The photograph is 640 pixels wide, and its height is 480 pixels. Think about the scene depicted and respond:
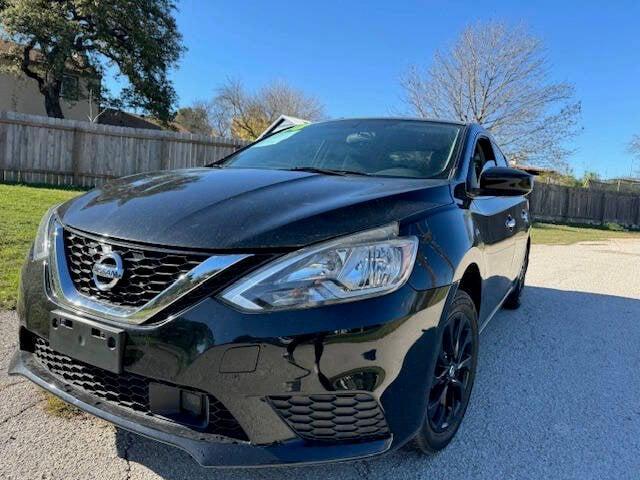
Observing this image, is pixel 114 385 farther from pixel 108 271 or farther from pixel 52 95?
pixel 52 95

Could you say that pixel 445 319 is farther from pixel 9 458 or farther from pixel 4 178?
pixel 4 178

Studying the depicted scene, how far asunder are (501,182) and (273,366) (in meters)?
1.75

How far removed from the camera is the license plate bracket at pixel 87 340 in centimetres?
176

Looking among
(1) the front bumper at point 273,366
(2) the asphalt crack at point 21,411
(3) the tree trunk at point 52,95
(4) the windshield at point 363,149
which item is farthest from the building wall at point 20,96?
(1) the front bumper at point 273,366

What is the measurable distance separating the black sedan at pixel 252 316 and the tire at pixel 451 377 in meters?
0.02

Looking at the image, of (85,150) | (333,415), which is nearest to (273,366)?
(333,415)

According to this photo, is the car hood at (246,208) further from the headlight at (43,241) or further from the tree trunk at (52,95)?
the tree trunk at (52,95)

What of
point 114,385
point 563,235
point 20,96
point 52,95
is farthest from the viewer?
point 20,96

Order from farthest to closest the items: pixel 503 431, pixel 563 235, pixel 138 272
Result: 1. pixel 563 235
2. pixel 503 431
3. pixel 138 272

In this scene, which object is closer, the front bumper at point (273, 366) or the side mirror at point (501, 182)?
the front bumper at point (273, 366)

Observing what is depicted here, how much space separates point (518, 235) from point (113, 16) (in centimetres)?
2341

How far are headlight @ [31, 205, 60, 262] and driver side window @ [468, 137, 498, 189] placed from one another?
209cm

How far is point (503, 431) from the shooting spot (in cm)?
263

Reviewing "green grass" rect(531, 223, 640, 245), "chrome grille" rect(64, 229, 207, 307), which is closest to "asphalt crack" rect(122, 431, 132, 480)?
"chrome grille" rect(64, 229, 207, 307)
